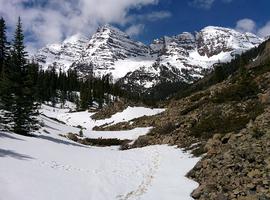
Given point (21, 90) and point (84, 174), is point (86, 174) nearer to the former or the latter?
point (84, 174)

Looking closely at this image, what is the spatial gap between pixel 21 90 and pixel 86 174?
15033 millimetres

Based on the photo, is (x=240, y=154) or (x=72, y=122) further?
(x=72, y=122)

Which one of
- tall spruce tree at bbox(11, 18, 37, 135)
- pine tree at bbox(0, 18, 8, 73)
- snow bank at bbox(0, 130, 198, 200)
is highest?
pine tree at bbox(0, 18, 8, 73)

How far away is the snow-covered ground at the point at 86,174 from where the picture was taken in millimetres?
17625

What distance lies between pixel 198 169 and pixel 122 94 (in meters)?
148

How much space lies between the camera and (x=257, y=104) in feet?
102

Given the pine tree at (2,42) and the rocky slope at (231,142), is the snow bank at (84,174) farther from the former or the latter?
the pine tree at (2,42)

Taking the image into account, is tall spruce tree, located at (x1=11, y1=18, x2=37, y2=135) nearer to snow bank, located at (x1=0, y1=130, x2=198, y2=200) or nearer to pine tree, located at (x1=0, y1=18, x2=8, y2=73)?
snow bank, located at (x1=0, y1=130, x2=198, y2=200)

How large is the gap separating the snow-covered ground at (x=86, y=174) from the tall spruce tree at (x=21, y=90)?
4212mm

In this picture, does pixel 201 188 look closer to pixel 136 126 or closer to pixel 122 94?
pixel 136 126

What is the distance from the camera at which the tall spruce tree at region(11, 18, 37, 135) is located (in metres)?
33.8

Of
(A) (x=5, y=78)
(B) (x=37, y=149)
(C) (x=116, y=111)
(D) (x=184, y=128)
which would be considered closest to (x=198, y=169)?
(B) (x=37, y=149)

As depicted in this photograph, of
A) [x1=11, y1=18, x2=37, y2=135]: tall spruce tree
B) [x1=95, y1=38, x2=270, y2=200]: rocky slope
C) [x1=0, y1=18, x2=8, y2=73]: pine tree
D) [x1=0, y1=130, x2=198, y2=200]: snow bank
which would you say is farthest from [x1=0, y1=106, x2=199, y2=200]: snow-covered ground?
[x1=0, y1=18, x2=8, y2=73]: pine tree

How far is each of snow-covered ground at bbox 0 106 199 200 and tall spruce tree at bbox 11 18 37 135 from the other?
4212 millimetres
